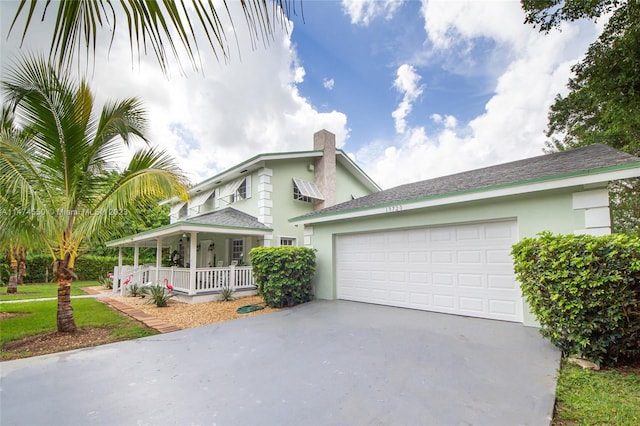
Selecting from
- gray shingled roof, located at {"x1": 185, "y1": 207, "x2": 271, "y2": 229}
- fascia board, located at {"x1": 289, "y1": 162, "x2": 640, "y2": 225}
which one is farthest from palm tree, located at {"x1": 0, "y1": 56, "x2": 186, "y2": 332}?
fascia board, located at {"x1": 289, "y1": 162, "x2": 640, "y2": 225}

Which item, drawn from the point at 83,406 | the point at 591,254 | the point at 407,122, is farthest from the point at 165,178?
the point at 407,122

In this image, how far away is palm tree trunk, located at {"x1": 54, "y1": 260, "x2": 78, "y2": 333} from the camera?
250 inches

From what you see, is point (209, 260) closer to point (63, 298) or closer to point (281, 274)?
point (281, 274)

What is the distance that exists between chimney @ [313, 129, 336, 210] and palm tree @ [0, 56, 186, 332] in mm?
8589

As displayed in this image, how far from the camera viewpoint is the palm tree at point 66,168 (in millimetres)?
5645

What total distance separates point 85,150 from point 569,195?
10460 millimetres

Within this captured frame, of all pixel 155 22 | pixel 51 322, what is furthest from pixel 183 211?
pixel 155 22

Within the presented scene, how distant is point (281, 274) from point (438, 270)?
15.6 feet

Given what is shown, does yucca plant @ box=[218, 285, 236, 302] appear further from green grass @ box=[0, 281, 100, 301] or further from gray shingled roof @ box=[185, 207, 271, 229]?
green grass @ box=[0, 281, 100, 301]

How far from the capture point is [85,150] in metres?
6.36

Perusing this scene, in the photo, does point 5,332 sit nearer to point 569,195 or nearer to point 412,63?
point 569,195

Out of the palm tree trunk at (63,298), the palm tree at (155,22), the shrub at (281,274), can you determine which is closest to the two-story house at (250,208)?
the shrub at (281,274)

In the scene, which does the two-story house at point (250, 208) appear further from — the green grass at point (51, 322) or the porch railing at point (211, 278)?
the green grass at point (51, 322)

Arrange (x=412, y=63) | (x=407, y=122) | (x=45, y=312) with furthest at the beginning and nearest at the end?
(x=407, y=122), (x=412, y=63), (x=45, y=312)
